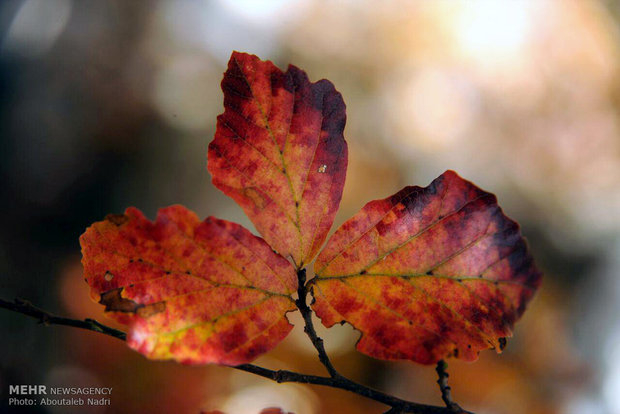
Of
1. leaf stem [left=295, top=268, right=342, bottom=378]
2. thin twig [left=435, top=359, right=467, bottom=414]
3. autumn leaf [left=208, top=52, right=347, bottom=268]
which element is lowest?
thin twig [left=435, top=359, right=467, bottom=414]

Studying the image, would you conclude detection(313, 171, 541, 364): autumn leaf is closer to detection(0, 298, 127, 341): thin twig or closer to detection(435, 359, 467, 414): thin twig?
detection(435, 359, 467, 414): thin twig

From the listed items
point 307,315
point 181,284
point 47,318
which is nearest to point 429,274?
point 307,315

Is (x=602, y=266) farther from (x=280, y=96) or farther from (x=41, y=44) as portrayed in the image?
(x=41, y=44)

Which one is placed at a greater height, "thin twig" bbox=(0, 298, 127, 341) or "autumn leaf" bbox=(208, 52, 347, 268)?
"autumn leaf" bbox=(208, 52, 347, 268)

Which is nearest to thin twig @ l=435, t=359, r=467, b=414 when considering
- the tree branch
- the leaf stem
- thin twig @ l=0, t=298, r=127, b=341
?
the tree branch

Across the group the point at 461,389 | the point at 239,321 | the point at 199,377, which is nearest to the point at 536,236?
the point at 461,389
